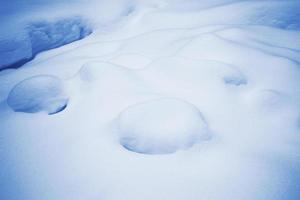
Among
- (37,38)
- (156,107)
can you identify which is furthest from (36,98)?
(37,38)

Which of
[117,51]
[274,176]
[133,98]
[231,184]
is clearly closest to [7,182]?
[133,98]

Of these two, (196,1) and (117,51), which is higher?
(196,1)

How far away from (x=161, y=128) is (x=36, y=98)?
0.93m

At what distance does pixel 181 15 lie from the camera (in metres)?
2.73

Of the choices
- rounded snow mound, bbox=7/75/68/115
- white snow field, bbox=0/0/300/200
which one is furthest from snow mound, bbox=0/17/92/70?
rounded snow mound, bbox=7/75/68/115

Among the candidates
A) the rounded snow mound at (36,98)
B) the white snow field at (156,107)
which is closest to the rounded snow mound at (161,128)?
the white snow field at (156,107)

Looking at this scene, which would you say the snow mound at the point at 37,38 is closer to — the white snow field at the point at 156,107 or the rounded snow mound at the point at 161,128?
the white snow field at the point at 156,107

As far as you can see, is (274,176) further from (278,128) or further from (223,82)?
(223,82)

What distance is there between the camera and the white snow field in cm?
119

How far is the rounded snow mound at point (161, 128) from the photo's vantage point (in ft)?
4.21

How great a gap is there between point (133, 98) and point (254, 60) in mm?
976

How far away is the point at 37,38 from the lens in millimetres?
2525

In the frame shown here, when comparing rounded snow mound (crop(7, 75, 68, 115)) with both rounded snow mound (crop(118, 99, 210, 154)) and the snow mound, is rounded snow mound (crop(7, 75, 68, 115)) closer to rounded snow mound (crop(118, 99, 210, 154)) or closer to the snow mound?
rounded snow mound (crop(118, 99, 210, 154))

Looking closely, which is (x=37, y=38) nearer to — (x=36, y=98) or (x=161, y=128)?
(x=36, y=98)
